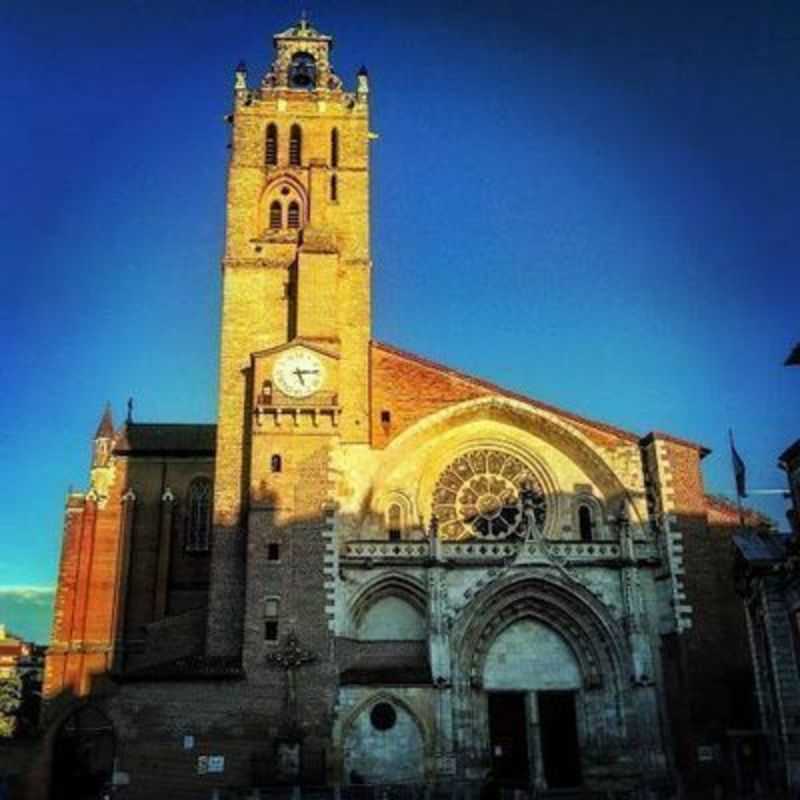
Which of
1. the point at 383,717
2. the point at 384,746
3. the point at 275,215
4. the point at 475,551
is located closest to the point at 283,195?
the point at 275,215

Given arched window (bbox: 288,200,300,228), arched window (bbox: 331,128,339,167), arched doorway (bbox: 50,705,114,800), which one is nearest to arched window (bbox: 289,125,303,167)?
arched window (bbox: 331,128,339,167)

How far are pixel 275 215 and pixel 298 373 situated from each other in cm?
979

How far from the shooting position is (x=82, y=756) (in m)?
37.8

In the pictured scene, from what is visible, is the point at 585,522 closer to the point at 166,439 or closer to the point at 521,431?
the point at 521,431

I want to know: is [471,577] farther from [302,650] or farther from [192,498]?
[192,498]

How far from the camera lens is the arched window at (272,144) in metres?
42.8

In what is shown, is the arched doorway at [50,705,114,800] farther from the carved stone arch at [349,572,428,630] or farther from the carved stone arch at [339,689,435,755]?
the carved stone arch at [349,572,428,630]

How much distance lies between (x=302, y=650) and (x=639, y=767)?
11383mm

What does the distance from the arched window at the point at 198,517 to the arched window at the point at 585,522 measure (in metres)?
16.0

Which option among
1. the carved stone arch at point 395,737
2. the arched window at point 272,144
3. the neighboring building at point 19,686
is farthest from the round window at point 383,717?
the arched window at point 272,144

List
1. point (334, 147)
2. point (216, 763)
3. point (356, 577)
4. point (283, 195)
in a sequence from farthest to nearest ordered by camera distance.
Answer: point (334, 147) < point (283, 195) < point (356, 577) < point (216, 763)

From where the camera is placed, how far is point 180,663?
30.9 meters

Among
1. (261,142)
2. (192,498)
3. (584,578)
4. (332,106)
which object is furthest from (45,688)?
(332,106)

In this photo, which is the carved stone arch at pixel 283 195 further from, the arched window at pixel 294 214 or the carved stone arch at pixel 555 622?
the carved stone arch at pixel 555 622
